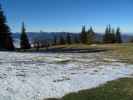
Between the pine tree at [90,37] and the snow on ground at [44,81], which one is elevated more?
the pine tree at [90,37]

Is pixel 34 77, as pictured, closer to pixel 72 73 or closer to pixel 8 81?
pixel 8 81

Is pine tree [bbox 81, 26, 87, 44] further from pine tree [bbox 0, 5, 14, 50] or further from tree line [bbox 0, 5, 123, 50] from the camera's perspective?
pine tree [bbox 0, 5, 14, 50]

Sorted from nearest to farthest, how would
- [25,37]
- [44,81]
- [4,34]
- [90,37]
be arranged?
1. [44,81]
2. [4,34]
3. [25,37]
4. [90,37]

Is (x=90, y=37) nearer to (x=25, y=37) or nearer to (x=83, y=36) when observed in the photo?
(x=83, y=36)

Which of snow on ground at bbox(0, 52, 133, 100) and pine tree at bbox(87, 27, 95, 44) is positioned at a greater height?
pine tree at bbox(87, 27, 95, 44)

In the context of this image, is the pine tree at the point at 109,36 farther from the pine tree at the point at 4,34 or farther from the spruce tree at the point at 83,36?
the pine tree at the point at 4,34

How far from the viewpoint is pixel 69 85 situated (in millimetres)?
14664

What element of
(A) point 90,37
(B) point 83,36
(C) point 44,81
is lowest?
(C) point 44,81

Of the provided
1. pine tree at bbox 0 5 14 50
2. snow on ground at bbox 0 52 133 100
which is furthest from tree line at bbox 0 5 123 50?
snow on ground at bbox 0 52 133 100

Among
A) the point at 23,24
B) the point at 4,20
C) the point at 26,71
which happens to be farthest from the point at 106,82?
the point at 23,24

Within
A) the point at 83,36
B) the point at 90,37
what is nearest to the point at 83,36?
the point at 83,36

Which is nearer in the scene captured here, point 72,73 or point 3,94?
point 3,94

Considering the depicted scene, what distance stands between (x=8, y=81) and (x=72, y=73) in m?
5.42

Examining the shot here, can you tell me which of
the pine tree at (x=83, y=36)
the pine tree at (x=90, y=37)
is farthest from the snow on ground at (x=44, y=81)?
the pine tree at (x=83, y=36)
